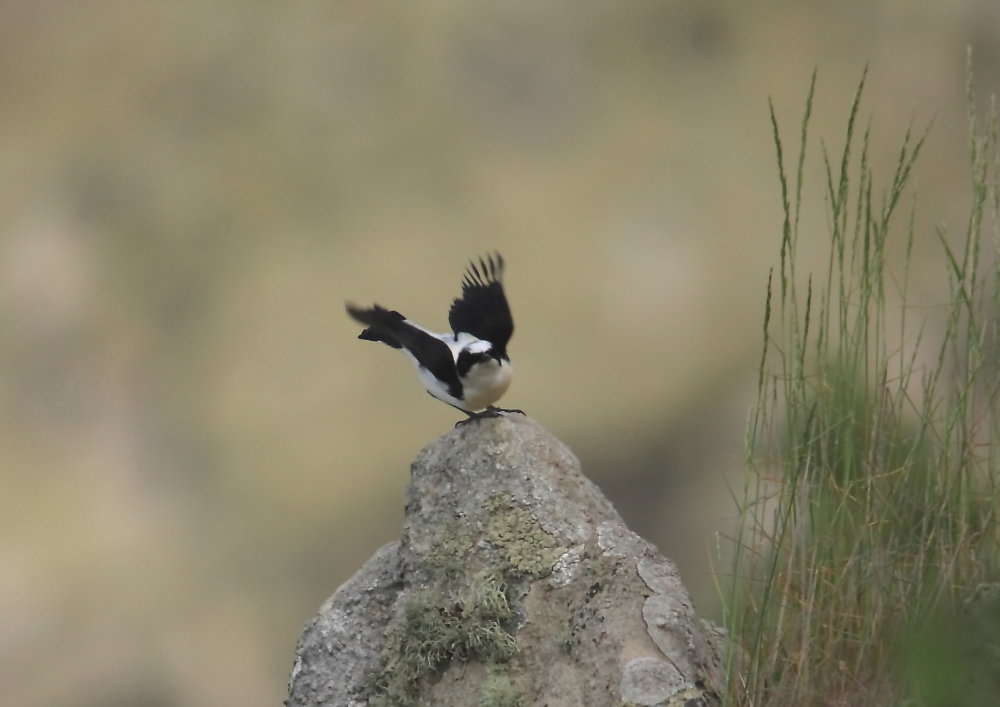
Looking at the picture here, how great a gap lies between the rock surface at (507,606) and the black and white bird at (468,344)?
0.10m

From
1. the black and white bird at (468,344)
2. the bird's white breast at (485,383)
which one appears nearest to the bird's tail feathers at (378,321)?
the black and white bird at (468,344)

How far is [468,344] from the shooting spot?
3160 millimetres

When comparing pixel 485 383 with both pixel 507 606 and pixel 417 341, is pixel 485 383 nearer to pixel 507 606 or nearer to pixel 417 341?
pixel 417 341

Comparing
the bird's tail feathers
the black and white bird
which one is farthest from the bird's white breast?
the bird's tail feathers

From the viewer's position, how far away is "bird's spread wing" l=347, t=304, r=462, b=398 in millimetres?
3170

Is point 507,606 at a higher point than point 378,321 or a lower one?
lower

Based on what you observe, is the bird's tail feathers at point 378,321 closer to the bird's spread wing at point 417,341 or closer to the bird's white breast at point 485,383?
the bird's spread wing at point 417,341

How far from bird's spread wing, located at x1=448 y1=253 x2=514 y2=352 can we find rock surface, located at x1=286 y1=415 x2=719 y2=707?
0.25 metres

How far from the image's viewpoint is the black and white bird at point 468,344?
311 centimetres

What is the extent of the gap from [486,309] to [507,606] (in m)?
0.85

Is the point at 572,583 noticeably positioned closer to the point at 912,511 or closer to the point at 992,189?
the point at 912,511

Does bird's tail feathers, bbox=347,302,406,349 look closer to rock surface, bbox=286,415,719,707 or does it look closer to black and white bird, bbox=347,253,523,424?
black and white bird, bbox=347,253,523,424

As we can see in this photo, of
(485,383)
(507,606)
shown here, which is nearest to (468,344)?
(485,383)

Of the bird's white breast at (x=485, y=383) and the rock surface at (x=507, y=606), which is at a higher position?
the bird's white breast at (x=485, y=383)
